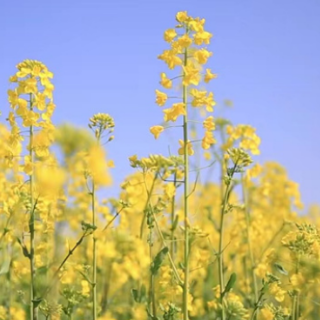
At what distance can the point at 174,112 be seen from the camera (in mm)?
3895

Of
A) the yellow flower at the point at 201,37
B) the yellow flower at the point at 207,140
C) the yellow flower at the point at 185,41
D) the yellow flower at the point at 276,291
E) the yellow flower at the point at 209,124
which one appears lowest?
the yellow flower at the point at 276,291

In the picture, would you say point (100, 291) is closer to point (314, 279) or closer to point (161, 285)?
point (161, 285)

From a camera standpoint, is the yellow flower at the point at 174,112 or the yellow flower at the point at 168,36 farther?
the yellow flower at the point at 168,36

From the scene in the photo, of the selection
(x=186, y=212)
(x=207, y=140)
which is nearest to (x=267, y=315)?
(x=186, y=212)

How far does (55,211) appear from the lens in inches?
210

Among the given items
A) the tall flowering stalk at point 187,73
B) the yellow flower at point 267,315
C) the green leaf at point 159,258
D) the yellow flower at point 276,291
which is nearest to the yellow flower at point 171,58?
the tall flowering stalk at point 187,73

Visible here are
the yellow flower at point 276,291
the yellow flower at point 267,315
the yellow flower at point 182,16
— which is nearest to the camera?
the yellow flower at point 182,16

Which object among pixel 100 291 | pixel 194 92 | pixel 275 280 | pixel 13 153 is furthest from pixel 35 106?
pixel 100 291

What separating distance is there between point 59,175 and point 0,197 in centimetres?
250

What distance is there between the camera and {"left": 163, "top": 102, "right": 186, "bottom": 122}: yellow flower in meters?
3.87

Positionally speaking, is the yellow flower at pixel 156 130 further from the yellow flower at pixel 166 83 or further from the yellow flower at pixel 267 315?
the yellow flower at pixel 267 315

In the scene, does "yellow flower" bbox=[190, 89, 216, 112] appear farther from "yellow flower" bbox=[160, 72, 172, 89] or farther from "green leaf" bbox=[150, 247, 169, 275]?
"green leaf" bbox=[150, 247, 169, 275]

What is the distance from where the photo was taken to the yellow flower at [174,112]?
3874mm

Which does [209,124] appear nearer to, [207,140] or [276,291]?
[207,140]
